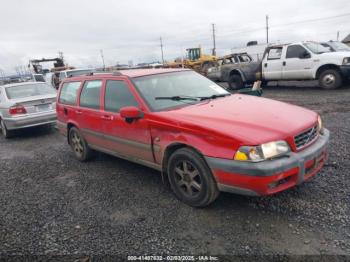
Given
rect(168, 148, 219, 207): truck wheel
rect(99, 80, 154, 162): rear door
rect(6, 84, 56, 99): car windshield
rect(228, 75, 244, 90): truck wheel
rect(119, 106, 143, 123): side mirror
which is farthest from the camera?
rect(228, 75, 244, 90): truck wheel

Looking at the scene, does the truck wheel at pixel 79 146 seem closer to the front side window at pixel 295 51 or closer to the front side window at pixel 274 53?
the front side window at pixel 295 51

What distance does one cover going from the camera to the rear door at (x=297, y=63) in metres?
10.9

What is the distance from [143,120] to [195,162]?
3.13 ft

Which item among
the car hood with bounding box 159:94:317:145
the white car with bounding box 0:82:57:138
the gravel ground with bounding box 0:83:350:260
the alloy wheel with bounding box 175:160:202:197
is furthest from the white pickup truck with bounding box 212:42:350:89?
the alloy wheel with bounding box 175:160:202:197

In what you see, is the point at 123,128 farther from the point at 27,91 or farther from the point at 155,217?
the point at 27,91

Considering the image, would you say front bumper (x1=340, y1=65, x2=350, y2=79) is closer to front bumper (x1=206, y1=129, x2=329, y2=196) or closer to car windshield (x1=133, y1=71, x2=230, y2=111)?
car windshield (x1=133, y1=71, x2=230, y2=111)

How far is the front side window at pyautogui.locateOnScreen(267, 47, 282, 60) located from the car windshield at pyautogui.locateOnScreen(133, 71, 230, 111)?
8.59 metres

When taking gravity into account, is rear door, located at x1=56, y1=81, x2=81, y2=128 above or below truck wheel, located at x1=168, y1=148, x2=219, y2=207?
above

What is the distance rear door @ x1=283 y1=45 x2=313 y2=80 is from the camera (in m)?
10.9

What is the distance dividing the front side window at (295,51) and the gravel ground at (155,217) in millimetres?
7312

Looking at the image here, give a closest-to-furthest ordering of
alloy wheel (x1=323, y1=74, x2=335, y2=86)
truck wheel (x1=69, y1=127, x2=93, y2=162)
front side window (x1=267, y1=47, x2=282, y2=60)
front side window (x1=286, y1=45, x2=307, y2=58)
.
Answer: truck wheel (x1=69, y1=127, x2=93, y2=162), alloy wheel (x1=323, y1=74, x2=335, y2=86), front side window (x1=286, y1=45, x2=307, y2=58), front side window (x1=267, y1=47, x2=282, y2=60)

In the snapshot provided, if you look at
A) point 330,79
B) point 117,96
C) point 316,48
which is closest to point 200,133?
point 117,96

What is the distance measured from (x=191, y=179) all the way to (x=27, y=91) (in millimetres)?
6873

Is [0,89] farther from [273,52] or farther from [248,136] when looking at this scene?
[273,52]
